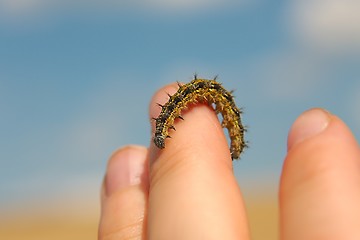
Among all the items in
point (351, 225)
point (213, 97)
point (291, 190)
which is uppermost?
point (213, 97)

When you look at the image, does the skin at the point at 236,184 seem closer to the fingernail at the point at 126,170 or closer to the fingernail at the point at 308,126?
the fingernail at the point at 308,126

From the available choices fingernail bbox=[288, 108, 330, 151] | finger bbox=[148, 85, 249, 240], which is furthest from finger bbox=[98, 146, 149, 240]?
fingernail bbox=[288, 108, 330, 151]

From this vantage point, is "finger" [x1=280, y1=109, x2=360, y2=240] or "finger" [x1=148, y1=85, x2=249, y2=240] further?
"finger" [x1=148, y1=85, x2=249, y2=240]

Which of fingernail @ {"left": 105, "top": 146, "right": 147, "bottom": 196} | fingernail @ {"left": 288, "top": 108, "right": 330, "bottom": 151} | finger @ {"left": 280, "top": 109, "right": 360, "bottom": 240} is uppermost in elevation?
fingernail @ {"left": 105, "top": 146, "right": 147, "bottom": 196}

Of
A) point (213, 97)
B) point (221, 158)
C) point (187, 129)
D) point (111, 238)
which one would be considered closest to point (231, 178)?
point (221, 158)

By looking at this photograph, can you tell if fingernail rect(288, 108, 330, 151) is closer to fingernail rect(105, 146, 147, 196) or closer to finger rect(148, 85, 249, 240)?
finger rect(148, 85, 249, 240)

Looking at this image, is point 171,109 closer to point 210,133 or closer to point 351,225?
point 210,133

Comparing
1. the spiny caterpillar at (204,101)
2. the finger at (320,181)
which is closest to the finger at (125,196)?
the spiny caterpillar at (204,101)
